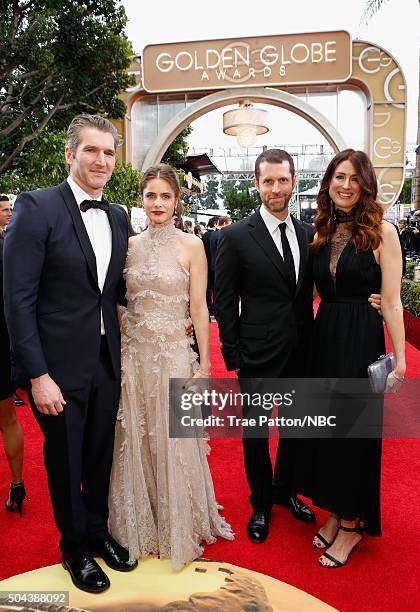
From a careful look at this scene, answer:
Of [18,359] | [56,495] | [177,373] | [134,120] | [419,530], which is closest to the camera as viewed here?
[18,359]

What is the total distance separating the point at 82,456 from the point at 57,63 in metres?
9.09

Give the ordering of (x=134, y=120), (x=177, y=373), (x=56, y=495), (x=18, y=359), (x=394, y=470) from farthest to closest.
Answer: (x=134, y=120) < (x=394, y=470) < (x=177, y=373) < (x=56, y=495) < (x=18, y=359)

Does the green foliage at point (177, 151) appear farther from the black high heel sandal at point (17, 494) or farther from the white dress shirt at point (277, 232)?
the black high heel sandal at point (17, 494)

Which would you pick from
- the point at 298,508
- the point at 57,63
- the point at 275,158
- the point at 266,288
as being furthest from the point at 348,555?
the point at 57,63

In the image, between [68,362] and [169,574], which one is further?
[169,574]

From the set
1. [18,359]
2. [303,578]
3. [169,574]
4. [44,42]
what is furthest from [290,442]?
[44,42]

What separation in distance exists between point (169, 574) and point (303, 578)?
0.59 m

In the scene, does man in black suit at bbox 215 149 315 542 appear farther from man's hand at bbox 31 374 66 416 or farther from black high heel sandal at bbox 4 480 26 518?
black high heel sandal at bbox 4 480 26 518

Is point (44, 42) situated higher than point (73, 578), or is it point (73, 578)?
point (44, 42)

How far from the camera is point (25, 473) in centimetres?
334

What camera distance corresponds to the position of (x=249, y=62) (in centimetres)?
1116

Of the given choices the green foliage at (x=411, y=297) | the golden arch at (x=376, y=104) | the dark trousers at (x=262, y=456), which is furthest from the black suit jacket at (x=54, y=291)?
the golden arch at (x=376, y=104)

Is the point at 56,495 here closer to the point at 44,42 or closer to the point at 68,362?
the point at 68,362

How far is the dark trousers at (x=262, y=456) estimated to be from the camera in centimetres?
254
